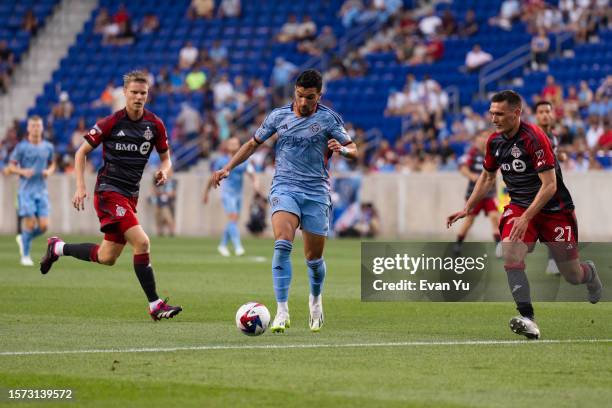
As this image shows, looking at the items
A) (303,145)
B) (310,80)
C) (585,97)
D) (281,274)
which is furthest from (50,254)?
(585,97)

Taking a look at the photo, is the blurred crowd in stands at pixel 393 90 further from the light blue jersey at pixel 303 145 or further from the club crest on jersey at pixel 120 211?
the light blue jersey at pixel 303 145

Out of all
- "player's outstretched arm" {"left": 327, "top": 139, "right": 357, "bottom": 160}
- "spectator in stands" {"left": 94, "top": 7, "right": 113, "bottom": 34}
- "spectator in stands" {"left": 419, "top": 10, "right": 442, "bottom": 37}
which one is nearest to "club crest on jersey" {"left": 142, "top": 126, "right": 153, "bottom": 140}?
"player's outstretched arm" {"left": 327, "top": 139, "right": 357, "bottom": 160}

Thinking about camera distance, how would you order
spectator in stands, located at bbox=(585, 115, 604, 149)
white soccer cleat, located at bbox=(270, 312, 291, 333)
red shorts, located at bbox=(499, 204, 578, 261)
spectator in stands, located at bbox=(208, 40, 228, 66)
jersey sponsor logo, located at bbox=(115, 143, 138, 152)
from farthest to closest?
spectator in stands, located at bbox=(208, 40, 228, 66), spectator in stands, located at bbox=(585, 115, 604, 149), jersey sponsor logo, located at bbox=(115, 143, 138, 152), red shorts, located at bbox=(499, 204, 578, 261), white soccer cleat, located at bbox=(270, 312, 291, 333)

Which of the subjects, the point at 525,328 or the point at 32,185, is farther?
the point at 32,185

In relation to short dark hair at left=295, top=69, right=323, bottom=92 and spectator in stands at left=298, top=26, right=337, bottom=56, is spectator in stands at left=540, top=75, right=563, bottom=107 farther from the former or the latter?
short dark hair at left=295, top=69, right=323, bottom=92

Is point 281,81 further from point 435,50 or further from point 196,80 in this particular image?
point 435,50

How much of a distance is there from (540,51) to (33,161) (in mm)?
16078

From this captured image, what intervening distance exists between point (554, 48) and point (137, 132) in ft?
74.1

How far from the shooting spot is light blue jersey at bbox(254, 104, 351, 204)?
38.5 feet

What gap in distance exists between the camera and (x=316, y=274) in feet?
39.2

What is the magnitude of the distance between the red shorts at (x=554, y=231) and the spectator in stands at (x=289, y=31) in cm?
2771

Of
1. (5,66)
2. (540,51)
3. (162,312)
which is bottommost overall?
(162,312)

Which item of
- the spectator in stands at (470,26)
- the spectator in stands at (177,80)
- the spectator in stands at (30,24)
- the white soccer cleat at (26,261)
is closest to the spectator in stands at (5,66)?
the spectator in stands at (30,24)

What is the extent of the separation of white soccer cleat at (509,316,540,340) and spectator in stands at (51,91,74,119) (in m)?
31.3
